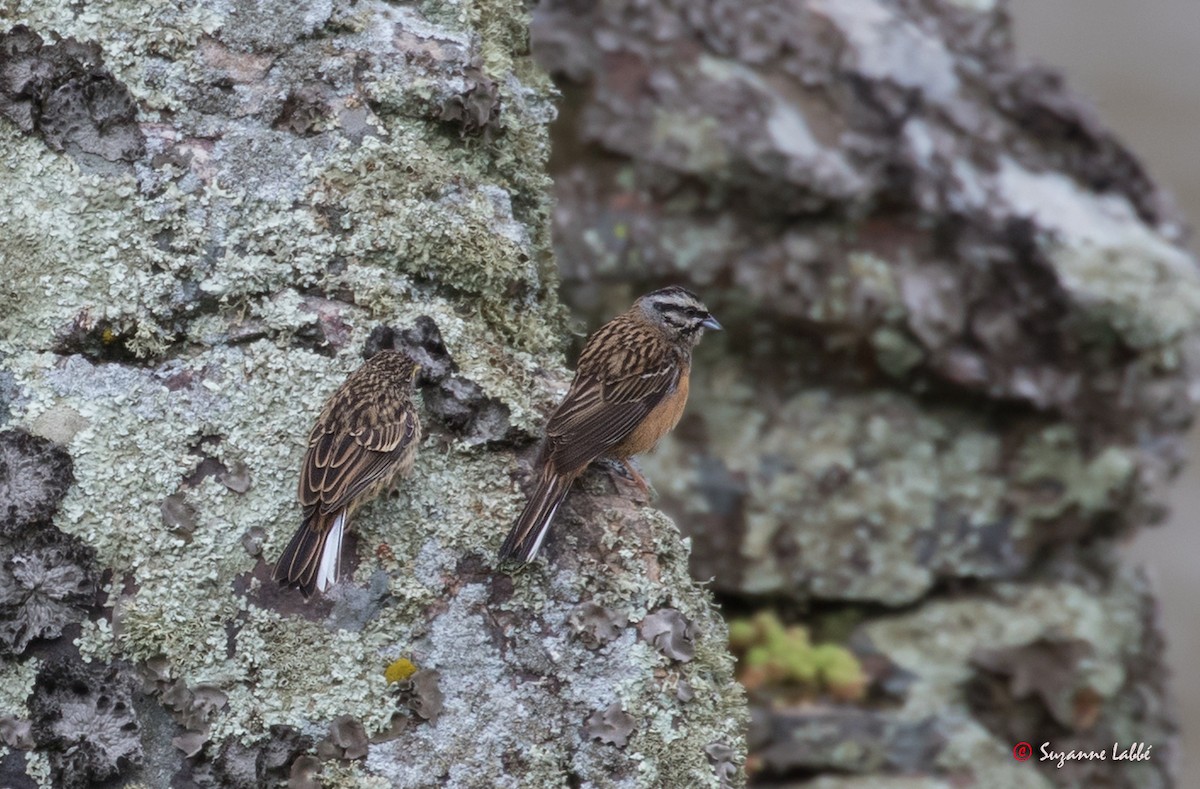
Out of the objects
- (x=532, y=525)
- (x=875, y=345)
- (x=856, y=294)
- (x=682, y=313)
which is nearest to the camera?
(x=532, y=525)

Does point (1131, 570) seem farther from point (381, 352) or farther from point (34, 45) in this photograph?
point (34, 45)

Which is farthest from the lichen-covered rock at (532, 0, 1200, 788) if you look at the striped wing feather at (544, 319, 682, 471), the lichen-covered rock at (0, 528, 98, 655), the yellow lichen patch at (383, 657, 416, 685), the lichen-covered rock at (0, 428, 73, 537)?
the lichen-covered rock at (0, 528, 98, 655)

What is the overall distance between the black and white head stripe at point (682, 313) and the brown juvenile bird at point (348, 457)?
2.13 m

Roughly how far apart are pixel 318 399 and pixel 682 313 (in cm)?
237

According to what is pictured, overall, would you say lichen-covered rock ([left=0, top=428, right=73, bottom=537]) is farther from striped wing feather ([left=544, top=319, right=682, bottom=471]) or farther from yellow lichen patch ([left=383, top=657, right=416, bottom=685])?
striped wing feather ([left=544, top=319, right=682, bottom=471])

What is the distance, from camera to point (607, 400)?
5.23m

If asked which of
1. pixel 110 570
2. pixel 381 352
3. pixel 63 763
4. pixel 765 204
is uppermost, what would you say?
pixel 765 204

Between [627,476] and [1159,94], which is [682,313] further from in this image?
[1159,94]

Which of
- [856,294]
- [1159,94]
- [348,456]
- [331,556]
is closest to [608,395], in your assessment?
[348,456]

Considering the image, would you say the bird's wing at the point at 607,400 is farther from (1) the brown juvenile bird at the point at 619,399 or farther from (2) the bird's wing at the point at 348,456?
(2) the bird's wing at the point at 348,456

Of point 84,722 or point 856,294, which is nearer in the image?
point 84,722

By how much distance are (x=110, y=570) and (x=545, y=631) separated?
4.45 feet

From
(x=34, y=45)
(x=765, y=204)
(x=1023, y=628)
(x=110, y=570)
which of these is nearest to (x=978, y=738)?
(x=1023, y=628)

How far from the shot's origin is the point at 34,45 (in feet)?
15.1
